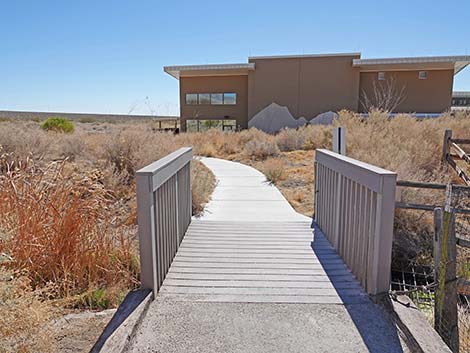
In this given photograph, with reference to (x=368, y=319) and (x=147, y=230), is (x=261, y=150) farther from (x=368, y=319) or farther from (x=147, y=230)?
(x=368, y=319)

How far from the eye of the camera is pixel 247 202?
7.50 metres

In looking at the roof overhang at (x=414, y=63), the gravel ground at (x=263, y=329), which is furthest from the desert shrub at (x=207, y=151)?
the roof overhang at (x=414, y=63)

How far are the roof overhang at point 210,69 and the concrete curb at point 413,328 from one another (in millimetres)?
28286

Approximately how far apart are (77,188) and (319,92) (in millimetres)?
28040

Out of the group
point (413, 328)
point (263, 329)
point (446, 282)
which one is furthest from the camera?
point (446, 282)

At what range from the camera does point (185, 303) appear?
334 centimetres

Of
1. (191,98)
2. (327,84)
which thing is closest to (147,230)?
(327,84)

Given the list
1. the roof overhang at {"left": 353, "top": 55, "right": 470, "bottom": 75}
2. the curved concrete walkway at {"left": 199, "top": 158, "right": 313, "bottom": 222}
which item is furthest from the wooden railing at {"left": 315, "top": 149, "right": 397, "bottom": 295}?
the roof overhang at {"left": 353, "top": 55, "right": 470, "bottom": 75}

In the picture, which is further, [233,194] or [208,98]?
[208,98]

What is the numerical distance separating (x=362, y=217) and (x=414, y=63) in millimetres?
29016

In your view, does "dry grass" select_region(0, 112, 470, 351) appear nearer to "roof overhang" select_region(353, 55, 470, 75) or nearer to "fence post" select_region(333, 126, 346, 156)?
"fence post" select_region(333, 126, 346, 156)

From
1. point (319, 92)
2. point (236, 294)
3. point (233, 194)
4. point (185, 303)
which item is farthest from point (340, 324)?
point (319, 92)

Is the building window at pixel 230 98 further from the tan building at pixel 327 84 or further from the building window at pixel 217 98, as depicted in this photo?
the tan building at pixel 327 84

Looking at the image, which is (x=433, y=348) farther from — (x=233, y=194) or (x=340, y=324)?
(x=233, y=194)
